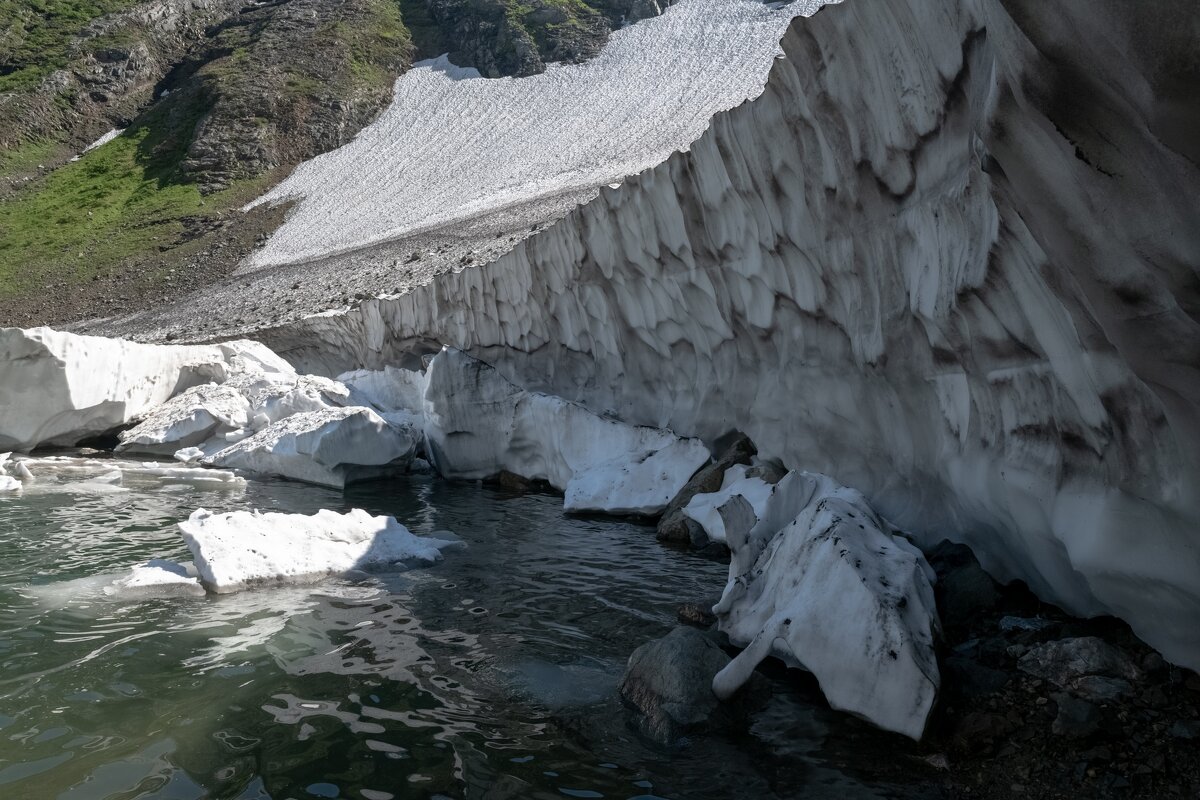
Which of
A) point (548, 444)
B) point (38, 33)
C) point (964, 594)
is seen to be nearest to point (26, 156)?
point (38, 33)

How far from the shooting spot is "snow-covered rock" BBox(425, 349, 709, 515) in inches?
288

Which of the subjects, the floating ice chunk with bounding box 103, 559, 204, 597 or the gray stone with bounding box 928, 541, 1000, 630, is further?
the floating ice chunk with bounding box 103, 559, 204, 597

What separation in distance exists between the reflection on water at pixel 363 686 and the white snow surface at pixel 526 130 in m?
25.9

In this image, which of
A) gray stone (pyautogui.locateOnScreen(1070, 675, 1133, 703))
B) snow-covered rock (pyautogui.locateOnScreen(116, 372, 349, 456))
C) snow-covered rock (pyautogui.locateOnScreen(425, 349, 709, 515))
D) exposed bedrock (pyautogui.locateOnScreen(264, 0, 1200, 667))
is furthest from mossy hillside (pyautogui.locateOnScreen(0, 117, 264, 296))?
gray stone (pyautogui.locateOnScreen(1070, 675, 1133, 703))

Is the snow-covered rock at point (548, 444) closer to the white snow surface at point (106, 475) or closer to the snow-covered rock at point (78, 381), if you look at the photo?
the white snow surface at point (106, 475)

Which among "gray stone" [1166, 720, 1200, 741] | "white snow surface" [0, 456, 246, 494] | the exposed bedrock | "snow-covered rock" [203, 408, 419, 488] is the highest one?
the exposed bedrock

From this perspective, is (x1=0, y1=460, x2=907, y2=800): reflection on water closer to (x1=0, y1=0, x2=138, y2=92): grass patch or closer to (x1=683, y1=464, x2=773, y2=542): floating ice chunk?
(x1=683, y1=464, x2=773, y2=542): floating ice chunk

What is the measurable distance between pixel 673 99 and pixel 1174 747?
37646mm

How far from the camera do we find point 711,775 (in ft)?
9.21

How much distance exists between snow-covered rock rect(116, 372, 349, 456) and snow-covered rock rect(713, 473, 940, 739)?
27.4 ft

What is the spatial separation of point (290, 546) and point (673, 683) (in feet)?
9.66

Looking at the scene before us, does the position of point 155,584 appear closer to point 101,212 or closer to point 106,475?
point 106,475

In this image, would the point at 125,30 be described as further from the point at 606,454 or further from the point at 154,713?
the point at 154,713

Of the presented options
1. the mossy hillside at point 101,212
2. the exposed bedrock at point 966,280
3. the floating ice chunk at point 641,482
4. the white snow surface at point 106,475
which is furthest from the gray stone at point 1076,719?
the mossy hillside at point 101,212
